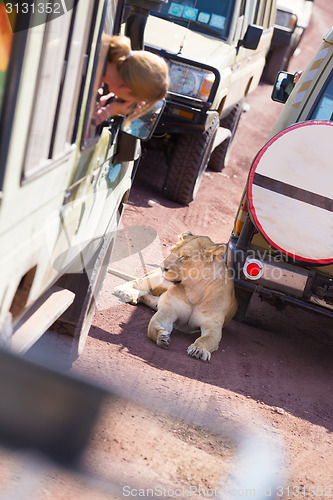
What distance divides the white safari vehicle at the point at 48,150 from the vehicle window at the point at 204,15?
5005 millimetres

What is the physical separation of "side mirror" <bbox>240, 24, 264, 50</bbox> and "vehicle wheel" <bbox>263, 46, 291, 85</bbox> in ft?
25.9

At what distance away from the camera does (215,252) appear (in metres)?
5.62

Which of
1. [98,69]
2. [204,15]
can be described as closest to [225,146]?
[204,15]

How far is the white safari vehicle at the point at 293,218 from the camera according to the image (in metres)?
4.95

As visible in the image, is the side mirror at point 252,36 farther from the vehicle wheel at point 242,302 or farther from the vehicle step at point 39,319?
the vehicle step at point 39,319

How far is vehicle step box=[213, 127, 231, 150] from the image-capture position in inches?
366

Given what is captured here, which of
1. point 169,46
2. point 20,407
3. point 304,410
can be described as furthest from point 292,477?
point 169,46

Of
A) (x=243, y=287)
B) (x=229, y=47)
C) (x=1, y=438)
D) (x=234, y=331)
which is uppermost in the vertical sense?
(x=1, y=438)

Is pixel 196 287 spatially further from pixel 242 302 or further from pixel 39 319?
pixel 39 319

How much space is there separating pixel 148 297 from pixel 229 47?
3.70 metres

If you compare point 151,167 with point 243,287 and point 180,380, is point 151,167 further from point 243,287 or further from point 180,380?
point 180,380

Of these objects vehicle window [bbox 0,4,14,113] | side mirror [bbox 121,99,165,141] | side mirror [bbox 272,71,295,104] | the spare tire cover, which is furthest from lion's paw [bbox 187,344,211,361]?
vehicle window [bbox 0,4,14,113]

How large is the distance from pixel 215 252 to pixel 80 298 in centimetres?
173

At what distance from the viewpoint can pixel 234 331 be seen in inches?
235
